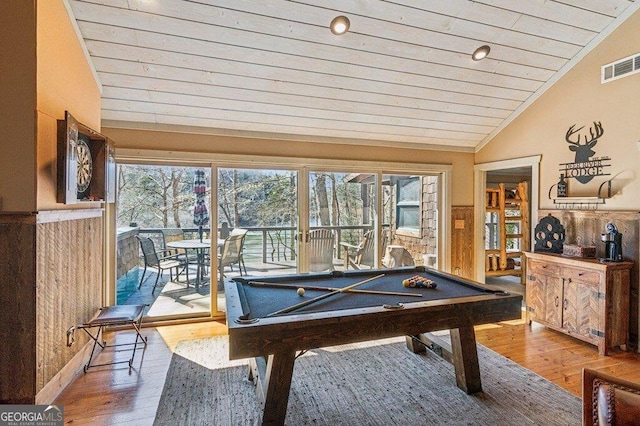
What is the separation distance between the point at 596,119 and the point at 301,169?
11.0ft

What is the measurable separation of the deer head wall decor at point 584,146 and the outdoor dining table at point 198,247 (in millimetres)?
4288

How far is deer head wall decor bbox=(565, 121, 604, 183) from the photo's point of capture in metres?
3.57

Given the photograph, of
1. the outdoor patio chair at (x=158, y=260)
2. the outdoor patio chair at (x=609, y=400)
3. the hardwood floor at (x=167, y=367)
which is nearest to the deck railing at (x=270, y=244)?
the outdoor patio chair at (x=158, y=260)

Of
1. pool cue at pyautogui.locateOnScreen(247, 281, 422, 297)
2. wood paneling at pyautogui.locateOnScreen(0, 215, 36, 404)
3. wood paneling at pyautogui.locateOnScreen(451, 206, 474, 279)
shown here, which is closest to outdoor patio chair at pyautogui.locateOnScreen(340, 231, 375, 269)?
wood paneling at pyautogui.locateOnScreen(451, 206, 474, 279)

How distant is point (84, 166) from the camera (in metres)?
2.80

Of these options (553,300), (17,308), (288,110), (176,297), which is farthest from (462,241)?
(17,308)

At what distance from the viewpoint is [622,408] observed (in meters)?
1.21

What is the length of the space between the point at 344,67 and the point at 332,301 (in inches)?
91.0

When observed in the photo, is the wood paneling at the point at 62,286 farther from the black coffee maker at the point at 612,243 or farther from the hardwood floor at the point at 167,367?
the black coffee maker at the point at 612,243

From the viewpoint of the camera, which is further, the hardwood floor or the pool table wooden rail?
the hardwood floor

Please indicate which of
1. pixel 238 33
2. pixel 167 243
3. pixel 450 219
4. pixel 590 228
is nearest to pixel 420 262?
pixel 450 219

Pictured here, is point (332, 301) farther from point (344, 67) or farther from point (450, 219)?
point (450, 219)

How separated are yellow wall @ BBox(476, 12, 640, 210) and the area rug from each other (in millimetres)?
2147

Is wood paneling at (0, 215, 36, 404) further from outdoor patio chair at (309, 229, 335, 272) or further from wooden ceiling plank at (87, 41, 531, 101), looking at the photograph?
outdoor patio chair at (309, 229, 335, 272)
